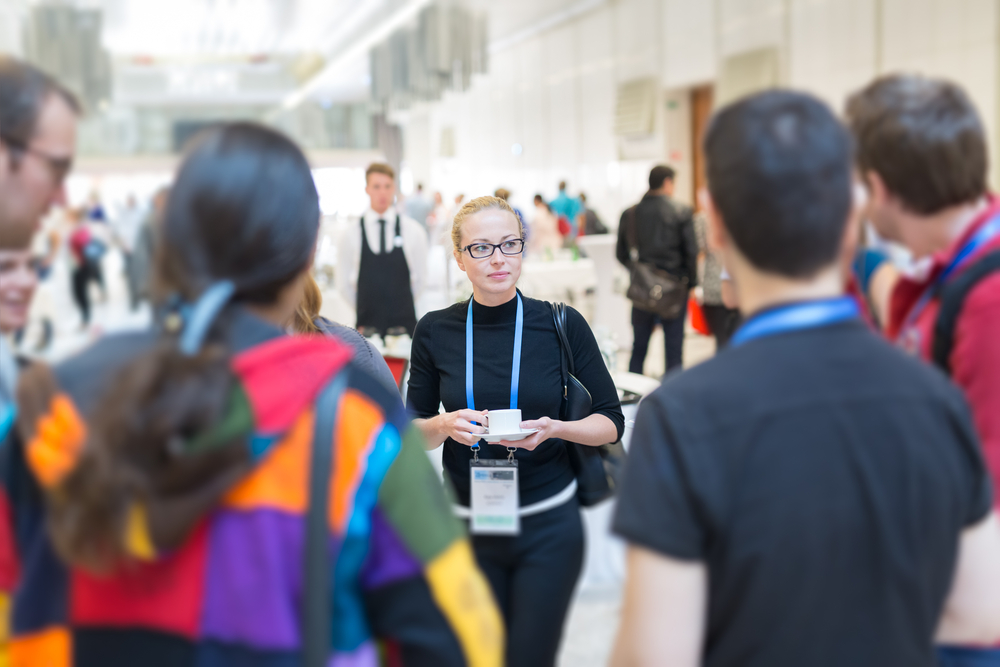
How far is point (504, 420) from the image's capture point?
192 cm

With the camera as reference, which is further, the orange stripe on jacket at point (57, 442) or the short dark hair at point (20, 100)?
the short dark hair at point (20, 100)

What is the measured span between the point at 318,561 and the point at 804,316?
1.98 ft

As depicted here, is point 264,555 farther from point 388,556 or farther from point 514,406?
point 514,406

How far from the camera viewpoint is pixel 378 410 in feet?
2.90

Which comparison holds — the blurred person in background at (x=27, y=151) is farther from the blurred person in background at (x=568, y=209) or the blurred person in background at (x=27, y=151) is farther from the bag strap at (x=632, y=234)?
the blurred person in background at (x=568, y=209)

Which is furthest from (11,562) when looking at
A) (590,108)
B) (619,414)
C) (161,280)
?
(590,108)

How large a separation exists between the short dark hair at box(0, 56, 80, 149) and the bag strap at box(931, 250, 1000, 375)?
1.27 metres

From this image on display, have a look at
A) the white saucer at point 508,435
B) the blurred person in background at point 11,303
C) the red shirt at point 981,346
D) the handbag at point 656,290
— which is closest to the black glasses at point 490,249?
the white saucer at point 508,435

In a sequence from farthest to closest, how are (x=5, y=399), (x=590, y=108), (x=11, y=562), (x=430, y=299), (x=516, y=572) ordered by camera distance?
(x=590, y=108)
(x=430, y=299)
(x=516, y=572)
(x=5, y=399)
(x=11, y=562)

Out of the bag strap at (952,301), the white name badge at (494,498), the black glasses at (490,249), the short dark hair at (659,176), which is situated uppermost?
the short dark hair at (659,176)

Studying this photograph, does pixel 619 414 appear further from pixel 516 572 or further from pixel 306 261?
pixel 306 261

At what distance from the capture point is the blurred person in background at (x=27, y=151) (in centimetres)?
111

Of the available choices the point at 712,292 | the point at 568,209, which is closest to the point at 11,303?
the point at 712,292

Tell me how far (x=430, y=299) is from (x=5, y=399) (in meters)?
6.25
